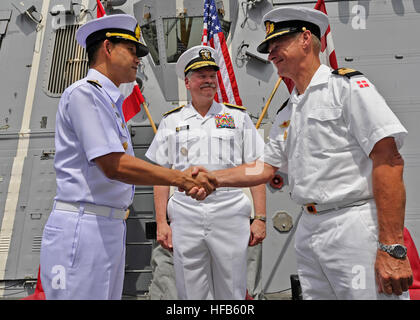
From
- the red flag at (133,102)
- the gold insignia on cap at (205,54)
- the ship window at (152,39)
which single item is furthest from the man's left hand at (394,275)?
the ship window at (152,39)

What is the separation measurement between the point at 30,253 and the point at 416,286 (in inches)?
149

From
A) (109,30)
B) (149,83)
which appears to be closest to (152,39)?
(149,83)

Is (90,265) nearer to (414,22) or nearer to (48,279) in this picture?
(48,279)

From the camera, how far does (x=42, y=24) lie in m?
4.51

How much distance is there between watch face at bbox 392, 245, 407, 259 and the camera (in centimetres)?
132

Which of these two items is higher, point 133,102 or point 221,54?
point 221,54

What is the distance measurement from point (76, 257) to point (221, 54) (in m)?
3.01

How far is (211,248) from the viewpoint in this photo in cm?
235

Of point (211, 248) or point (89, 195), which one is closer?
point (89, 195)

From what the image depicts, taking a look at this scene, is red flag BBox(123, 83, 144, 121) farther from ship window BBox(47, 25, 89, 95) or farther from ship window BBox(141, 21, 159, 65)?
ship window BBox(47, 25, 89, 95)

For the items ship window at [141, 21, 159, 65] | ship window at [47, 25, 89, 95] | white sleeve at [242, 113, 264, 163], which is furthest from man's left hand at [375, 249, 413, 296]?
ship window at [47, 25, 89, 95]

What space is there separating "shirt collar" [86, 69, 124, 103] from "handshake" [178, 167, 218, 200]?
2.20 ft

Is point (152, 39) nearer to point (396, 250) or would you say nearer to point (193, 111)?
point (193, 111)

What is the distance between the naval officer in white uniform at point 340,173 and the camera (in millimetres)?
1372
